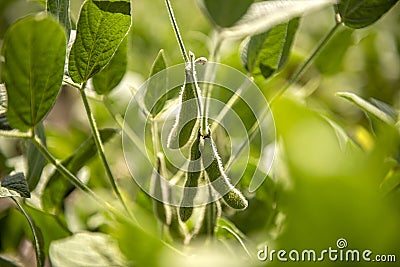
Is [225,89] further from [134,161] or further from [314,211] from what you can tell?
[314,211]

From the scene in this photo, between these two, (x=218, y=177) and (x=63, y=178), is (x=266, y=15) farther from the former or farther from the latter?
(x=63, y=178)

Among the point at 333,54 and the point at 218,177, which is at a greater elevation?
the point at 218,177

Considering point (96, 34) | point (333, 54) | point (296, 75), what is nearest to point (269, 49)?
point (296, 75)

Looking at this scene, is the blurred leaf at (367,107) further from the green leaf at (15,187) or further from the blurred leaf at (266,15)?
the green leaf at (15,187)

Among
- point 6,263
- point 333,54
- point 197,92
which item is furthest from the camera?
point 333,54

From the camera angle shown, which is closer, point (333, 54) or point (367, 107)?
point (367, 107)

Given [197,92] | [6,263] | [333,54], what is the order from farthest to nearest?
[333,54] → [6,263] → [197,92]

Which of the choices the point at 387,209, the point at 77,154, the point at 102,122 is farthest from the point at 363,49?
the point at 387,209

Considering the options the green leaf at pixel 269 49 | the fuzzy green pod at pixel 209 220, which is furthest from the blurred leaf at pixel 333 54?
the fuzzy green pod at pixel 209 220
